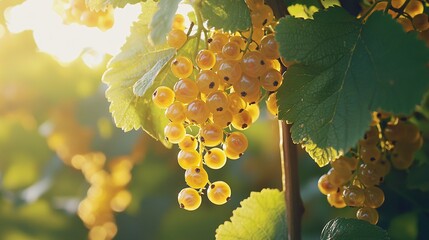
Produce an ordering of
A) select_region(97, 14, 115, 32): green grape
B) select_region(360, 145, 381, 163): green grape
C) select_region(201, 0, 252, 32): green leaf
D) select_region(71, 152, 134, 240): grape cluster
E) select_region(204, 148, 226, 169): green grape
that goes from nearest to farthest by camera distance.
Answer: select_region(201, 0, 252, 32): green leaf < select_region(204, 148, 226, 169): green grape < select_region(360, 145, 381, 163): green grape < select_region(97, 14, 115, 32): green grape < select_region(71, 152, 134, 240): grape cluster

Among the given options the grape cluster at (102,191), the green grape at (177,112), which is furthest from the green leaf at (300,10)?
the grape cluster at (102,191)

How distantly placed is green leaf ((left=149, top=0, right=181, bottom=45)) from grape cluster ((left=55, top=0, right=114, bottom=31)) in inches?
13.8

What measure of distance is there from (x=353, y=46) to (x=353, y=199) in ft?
1.03

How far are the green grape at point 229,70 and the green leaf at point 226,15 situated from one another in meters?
0.05

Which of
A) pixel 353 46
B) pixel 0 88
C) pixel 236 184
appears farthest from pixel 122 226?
pixel 353 46

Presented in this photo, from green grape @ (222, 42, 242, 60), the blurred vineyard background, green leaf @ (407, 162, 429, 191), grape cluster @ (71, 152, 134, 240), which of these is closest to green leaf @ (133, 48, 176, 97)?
green grape @ (222, 42, 242, 60)

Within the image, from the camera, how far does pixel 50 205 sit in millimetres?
3256

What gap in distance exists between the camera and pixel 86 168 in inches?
117

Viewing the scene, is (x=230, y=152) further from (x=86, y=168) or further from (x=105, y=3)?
(x=86, y=168)

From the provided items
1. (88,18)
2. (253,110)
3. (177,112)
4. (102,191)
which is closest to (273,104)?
(253,110)

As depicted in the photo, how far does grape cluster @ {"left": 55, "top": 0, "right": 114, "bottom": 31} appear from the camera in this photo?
134 cm

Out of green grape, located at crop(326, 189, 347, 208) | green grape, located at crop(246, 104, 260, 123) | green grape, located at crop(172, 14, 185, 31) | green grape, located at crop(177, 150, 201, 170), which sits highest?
green grape, located at crop(172, 14, 185, 31)

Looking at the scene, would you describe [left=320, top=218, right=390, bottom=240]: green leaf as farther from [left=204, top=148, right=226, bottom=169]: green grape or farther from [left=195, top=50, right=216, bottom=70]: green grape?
[left=195, top=50, right=216, bottom=70]: green grape

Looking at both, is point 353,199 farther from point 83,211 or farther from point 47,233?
point 47,233
